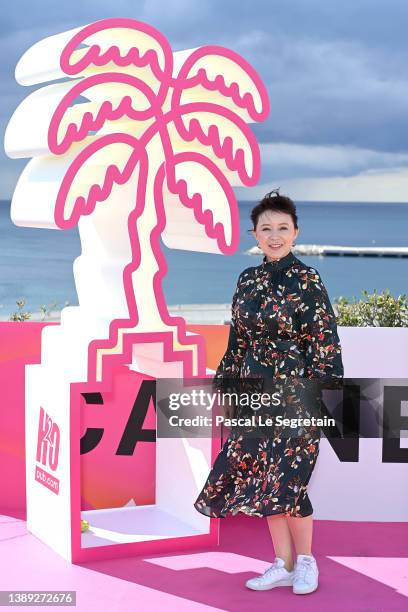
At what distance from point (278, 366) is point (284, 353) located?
6cm

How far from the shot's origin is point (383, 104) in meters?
79.1

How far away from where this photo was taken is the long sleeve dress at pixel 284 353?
3.89 m

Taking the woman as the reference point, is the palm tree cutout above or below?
above

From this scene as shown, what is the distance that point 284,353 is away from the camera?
3920 mm

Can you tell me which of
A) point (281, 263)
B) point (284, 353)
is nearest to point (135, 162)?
point (281, 263)

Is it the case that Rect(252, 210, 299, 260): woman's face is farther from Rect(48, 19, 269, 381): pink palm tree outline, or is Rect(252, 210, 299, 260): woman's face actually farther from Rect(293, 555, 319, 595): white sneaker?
Rect(293, 555, 319, 595): white sneaker

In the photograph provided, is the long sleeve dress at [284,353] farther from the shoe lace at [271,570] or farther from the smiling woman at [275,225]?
the shoe lace at [271,570]

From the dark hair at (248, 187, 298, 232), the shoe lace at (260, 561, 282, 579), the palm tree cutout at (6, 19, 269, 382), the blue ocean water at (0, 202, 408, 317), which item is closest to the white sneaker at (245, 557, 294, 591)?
the shoe lace at (260, 561, 282, 579)

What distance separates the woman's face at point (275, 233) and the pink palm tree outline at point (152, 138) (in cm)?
32

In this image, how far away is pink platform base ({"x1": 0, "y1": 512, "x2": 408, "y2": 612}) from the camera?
3949 millimetres

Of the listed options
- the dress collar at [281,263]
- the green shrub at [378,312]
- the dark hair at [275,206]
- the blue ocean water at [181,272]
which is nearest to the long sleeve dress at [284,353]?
the dress collar at [281,263]

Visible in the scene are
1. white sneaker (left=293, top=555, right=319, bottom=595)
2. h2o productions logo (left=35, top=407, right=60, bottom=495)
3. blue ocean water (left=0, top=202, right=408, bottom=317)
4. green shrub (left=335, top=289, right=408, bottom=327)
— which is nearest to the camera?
white sneaker (left=293, top=555, right=319, bottom=595)

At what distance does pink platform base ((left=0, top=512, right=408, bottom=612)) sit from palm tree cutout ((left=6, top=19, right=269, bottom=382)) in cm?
87

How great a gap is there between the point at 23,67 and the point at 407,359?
2.35 m
